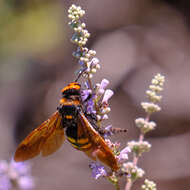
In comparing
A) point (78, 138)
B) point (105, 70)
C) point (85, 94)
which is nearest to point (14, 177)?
point (78, 138)

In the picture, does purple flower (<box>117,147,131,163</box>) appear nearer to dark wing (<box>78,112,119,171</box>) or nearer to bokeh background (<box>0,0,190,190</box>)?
dark wing (<box>78,112,119,171</box>)

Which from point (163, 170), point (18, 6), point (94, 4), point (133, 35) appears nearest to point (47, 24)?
point (18, 6)

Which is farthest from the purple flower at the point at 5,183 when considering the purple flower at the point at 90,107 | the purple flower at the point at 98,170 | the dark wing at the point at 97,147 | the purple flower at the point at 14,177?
the purple flower at the point at 90,107

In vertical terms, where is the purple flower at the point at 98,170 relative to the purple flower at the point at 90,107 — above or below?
below

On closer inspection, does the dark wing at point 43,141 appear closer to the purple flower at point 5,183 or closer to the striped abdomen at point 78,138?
the striped abdomen at point 78,138

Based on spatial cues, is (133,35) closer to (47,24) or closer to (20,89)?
(47,24)
